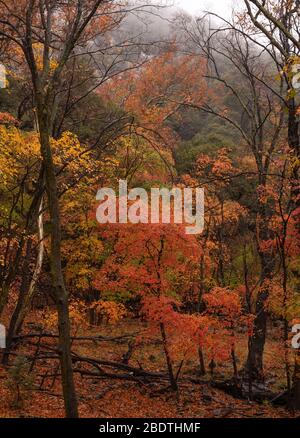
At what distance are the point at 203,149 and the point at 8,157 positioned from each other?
19289 mm

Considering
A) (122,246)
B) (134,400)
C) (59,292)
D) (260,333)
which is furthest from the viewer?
(260,333)

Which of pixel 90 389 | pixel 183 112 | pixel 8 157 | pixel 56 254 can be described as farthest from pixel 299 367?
pixel 183 112

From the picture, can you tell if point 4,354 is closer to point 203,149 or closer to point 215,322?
point 215,322

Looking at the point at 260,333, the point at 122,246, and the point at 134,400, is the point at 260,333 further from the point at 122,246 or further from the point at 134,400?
the point at 122,246

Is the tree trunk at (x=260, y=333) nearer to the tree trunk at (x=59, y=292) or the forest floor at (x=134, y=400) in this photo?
the forest floor at (x=134, y=400)

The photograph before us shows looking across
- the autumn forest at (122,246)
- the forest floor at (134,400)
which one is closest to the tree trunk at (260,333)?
the autumn forest at (122,246)

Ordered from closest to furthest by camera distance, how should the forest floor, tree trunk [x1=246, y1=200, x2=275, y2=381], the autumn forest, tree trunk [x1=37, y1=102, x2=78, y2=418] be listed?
tree trunk [x1=37, y1=102, x2=78, y2=418], the autumn forest, the forest floor, tree trunk [x1=246, y1=200, x2=275, y2=381]

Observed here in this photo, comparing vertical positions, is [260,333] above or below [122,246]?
below

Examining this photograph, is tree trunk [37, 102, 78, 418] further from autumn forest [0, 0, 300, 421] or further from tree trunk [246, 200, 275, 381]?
tree trunk [246, 200, 275, 381]

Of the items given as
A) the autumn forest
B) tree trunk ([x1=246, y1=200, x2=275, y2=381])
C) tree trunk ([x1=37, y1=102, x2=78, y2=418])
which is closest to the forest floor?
the autumn forest

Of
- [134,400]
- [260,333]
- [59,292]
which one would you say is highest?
[59,292]

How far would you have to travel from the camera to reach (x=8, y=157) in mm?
11258

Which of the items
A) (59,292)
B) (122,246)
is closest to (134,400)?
(122,246)
